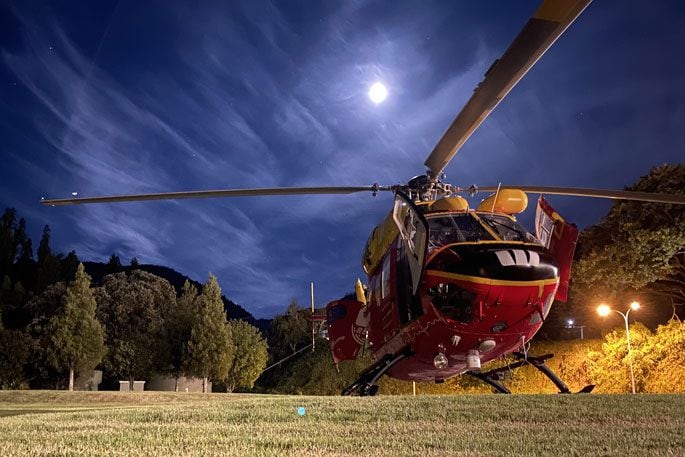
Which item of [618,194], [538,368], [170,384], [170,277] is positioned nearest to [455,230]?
[618,194]

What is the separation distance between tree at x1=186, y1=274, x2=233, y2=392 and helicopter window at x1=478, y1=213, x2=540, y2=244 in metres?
35.9

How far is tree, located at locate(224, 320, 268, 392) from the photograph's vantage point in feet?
154

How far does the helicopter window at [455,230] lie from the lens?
9234 mm

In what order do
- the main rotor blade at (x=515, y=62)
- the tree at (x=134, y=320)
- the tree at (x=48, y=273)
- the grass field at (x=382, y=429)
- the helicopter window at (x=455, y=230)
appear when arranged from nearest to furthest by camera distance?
the grass field at (x=382, y=429) → the main rotor blade at (x=515, y=62) → the helicopter window at (x=455, y=230) → the tree at (x=134, y=320) → the tree at (x=48, y=273)

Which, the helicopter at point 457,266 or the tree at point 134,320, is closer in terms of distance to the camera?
the helicopter at point 457,266

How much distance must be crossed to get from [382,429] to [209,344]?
38.4m

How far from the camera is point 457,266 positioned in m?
8.75

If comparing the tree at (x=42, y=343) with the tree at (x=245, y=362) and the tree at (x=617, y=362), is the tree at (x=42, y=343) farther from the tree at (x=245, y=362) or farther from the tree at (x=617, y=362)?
the tree at (x=617, y=362)

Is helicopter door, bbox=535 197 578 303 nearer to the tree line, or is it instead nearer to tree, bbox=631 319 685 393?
tree, bbox=631 319 685 393

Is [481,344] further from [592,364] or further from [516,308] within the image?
[592,364]

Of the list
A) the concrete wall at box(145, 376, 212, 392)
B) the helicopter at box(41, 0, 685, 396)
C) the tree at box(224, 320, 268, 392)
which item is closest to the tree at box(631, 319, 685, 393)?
the helicopter at box(41, 0, 685, 396)

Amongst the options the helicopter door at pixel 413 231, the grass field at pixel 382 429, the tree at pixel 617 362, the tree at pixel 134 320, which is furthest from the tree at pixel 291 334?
the grass field at pixel 382 429

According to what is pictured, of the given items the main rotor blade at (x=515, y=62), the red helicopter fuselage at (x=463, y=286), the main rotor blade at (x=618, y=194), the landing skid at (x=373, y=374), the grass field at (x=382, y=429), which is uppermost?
the main rotor blade at (x=515, y=62)

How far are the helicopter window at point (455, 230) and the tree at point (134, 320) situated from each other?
3985 centimetres
